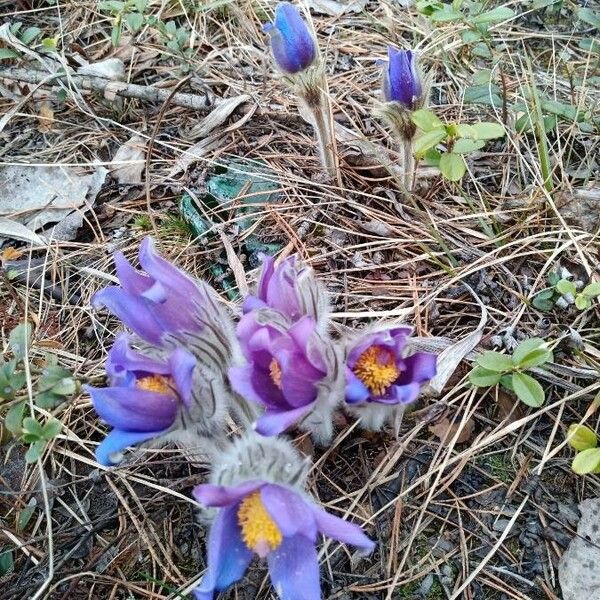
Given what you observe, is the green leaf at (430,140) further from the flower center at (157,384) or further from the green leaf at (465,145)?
the flower center at (157,384)

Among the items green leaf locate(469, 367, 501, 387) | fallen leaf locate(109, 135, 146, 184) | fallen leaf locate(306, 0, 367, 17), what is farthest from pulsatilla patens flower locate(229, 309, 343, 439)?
fallen leaf locate(306, 0, 367, 17)

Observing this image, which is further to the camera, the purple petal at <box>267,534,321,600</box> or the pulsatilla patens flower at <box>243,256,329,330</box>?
the pulsatilla patens flower at <box>243,256,329,330</box>

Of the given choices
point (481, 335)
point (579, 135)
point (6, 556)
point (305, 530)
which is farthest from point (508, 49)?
point (6, 556)

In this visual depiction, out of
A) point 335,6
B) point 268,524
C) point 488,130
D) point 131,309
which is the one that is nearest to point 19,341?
point 131,309

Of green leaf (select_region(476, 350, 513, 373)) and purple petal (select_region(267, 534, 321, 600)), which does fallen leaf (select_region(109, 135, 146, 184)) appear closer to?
green leaf (select_region(476, 350, 513, 373))

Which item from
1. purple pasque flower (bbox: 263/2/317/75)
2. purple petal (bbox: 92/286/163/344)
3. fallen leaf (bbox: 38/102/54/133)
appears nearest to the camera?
purple petal (bbox: 92/286/163/344)

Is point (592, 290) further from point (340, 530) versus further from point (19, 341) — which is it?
point (19, 341)

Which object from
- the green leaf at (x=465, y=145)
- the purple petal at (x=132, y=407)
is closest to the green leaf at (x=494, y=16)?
the green leaf at (x=465, y=145)
